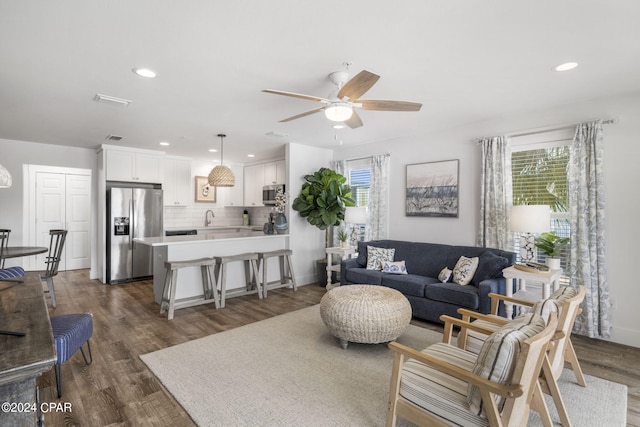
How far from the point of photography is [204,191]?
7.68 metres

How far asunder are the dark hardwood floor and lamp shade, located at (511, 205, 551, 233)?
1271 millimetres

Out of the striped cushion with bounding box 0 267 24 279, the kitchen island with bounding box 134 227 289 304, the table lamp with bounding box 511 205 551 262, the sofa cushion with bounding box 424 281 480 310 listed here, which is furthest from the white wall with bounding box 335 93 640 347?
the striped cushion with bounding box 0 267 24 279

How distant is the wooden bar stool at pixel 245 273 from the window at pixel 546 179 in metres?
3.66

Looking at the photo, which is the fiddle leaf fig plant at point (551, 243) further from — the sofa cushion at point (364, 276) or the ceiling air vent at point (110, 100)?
the ceiling air vent at point (110, 100)

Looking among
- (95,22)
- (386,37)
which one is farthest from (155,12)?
(386,37)

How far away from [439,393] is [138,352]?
9.13ft

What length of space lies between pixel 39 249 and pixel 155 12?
4.18m

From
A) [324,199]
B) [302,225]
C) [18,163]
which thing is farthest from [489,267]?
[18,163]

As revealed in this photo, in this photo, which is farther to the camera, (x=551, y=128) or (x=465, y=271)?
(x=465, y=271)

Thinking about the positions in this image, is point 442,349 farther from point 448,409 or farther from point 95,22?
point 95,22

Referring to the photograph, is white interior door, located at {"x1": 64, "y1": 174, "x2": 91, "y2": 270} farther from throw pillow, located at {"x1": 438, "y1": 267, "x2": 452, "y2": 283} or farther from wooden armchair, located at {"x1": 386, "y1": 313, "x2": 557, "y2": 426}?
wooden armchair, located at {"x1": 386, "y1": 313, "x2": 557, "y2": 426}

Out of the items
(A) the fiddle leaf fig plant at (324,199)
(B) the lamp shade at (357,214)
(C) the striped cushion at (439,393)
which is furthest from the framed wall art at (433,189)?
(C) the striped cushion at (439,393)

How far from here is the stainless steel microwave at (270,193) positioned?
22.8 feet

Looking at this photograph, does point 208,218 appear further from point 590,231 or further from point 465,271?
point 590,231
